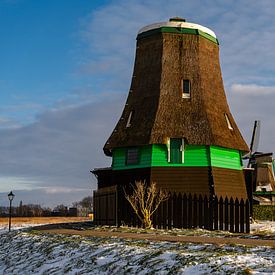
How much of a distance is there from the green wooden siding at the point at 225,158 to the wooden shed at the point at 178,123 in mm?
55

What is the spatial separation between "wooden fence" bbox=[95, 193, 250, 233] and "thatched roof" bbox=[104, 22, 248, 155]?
530cm

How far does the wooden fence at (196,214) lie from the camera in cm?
2264

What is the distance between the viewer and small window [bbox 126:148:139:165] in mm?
30083

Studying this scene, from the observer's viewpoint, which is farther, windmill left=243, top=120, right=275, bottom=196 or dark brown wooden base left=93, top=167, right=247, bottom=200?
windmill left=243, top=120, right=275, bottom=196

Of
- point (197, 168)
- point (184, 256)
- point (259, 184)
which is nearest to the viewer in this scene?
point (184, 256)

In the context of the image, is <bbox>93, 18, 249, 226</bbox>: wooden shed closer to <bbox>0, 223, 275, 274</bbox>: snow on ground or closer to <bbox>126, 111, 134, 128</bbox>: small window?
<bbox>126, 111, 134, 128</bbox>: small window

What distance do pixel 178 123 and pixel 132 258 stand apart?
17.9 metres

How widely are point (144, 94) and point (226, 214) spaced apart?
428 inches

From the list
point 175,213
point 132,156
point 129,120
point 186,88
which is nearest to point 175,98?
point 186,88

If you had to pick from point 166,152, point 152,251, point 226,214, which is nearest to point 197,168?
point 166,152

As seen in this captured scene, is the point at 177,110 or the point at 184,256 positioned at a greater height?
the point at 177,110

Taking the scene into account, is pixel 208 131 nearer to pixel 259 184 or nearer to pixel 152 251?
pixel 152 251

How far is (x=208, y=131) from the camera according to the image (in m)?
29.5

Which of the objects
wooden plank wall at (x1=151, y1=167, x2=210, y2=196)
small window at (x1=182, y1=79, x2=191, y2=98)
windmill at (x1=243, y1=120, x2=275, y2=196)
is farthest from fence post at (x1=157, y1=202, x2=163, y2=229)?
windmill at (x1=243, y1=120, x2=275, y2=196)
